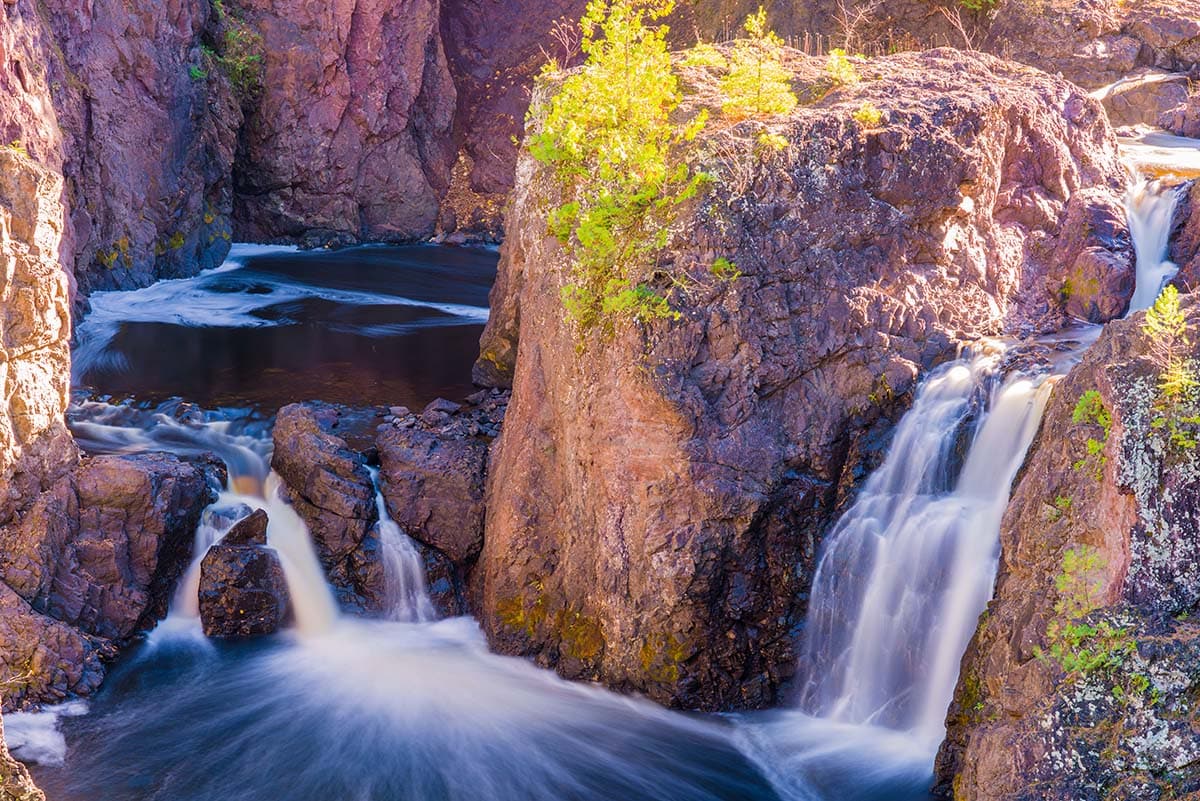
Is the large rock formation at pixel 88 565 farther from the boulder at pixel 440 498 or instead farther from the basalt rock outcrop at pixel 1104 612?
the basalt rock outcrop at pixel 1104 612

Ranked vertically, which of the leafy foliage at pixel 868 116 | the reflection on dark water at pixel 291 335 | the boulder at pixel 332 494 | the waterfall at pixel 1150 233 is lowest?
the boulder at pixel 332 494

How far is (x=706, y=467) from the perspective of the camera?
7988mm

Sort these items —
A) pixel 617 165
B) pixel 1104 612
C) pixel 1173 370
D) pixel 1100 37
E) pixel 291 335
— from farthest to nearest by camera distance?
pixel 1100 37, pixel 291 335, pixel 617 165, pixel 1173 370, pixel 1104 612

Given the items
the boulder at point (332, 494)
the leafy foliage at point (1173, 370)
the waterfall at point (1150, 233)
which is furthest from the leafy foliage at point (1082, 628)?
the boulder at point (332, 494)

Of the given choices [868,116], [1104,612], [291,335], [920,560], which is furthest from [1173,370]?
[291,335]

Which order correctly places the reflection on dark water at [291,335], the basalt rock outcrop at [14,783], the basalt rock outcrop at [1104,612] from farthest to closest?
the reflection on dark water at [291,335] < the basalt rock outcrop at [1104,612] < the basalt rock outcrop at [14,783]

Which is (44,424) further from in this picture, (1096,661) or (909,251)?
(1096,661)

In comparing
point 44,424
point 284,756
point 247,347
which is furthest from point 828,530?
point 247,347

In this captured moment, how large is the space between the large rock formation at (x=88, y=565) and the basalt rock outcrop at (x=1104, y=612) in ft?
20.6

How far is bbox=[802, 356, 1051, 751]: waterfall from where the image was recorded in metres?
7.48

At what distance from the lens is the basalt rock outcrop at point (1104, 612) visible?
5.09 meters

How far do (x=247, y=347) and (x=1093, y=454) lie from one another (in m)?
11.4

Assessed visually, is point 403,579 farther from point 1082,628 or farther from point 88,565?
point 1082,628

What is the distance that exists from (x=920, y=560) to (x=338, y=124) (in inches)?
734
